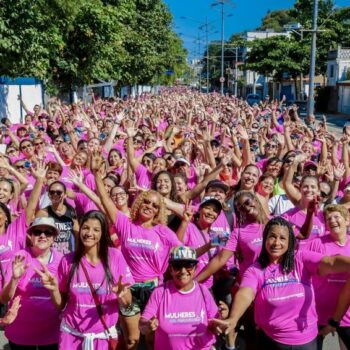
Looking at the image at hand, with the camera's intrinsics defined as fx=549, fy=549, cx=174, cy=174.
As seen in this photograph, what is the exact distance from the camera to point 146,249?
15.3ft

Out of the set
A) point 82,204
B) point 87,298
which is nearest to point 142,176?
point 82,204

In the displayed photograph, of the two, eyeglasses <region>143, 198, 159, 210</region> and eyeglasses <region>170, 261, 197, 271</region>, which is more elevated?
eyeglasses <region>143, 198, 159, 210</region>

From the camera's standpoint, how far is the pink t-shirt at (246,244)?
4.78 m

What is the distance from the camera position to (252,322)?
4.88 metres

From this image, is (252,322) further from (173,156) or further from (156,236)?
(173,156)

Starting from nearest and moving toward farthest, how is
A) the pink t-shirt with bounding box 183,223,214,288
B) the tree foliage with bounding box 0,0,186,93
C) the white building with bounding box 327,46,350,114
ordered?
the pink t-shirt with bounding box 183,223,214,288, the tree foliage with bounding box 0,0,186,93, the white building with bounding box 327,46,350,114

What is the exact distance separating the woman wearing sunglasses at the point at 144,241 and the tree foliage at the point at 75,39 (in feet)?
31.0

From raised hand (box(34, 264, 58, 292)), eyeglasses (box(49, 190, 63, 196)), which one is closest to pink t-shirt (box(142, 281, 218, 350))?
raised hand (box(34, 264, 58, 292))

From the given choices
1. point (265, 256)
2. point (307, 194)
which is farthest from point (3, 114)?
point (265, 256)

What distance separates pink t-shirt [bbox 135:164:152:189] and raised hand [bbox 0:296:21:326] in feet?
12.0

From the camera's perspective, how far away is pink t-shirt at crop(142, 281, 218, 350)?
12.0 feet

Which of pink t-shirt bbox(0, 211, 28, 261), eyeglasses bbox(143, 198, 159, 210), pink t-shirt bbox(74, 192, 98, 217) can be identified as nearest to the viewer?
pink t-shirt bbox(0, 211, 28, 261)

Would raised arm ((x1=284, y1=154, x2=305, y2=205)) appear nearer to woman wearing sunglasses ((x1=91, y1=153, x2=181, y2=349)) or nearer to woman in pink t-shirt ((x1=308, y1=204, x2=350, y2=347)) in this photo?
woman in pink t-shirt ((x1=308, y1=204, x2=350, y2=347))

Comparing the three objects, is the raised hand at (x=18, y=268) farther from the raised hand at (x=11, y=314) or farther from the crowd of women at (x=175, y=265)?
the raised hand at (x=11, y=314)
